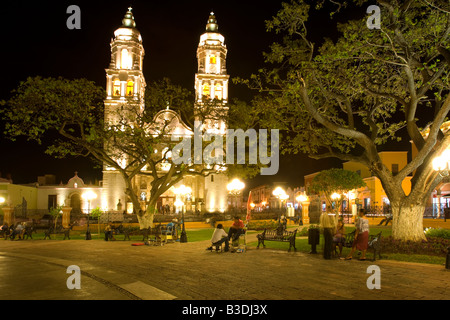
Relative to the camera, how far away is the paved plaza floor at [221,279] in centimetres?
610

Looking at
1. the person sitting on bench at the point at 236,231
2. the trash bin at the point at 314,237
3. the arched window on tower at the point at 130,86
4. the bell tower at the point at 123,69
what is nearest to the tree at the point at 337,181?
the person sitting on bench at the point at 236,231

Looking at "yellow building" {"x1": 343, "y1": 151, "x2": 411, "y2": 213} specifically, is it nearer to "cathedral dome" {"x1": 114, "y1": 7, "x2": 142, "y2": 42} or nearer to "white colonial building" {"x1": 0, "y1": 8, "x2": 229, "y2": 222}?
"white colonial building" {"x1": 0, "y1": 8, "x2": 229, "y2": 222}

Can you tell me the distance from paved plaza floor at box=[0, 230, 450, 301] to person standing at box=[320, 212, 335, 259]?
0.36m

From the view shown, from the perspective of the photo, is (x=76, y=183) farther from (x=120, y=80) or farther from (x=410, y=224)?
(x=410, y=224)

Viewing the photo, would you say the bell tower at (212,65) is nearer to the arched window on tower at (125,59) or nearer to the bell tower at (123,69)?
the bell tower at (123,69)

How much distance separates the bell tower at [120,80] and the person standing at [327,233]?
39565 mm

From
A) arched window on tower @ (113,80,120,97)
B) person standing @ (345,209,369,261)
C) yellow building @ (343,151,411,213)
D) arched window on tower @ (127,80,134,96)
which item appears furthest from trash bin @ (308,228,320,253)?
arched window on tower @ (113,80,120,97)

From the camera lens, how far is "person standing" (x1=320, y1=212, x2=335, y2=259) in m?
10.1

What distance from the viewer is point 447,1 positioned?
424 inches

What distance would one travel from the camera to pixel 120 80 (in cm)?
4797
